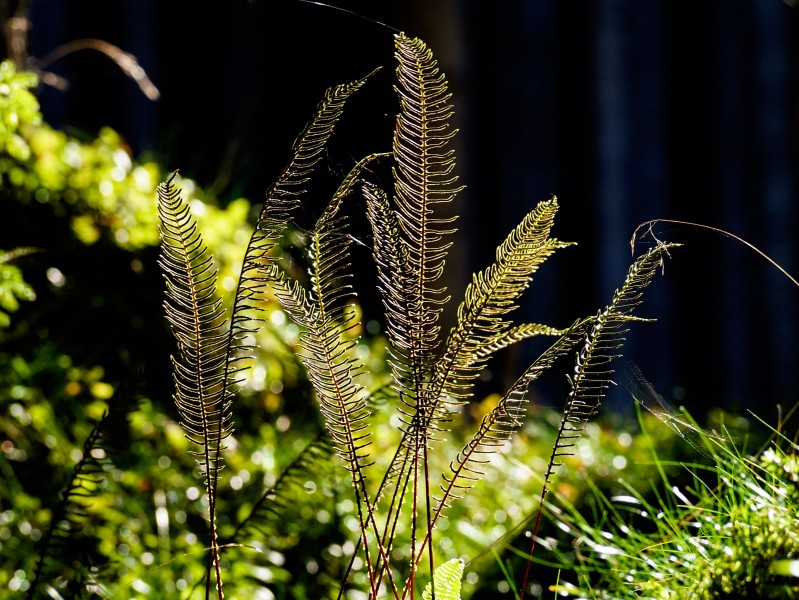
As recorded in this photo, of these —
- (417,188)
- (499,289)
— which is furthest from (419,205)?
(499,289)

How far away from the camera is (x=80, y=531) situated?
2.28 m

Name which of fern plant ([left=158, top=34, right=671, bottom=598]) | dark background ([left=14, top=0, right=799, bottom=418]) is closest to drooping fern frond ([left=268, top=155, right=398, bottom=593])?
fern plant ([left=158, top=34, right=671, bottom=598])

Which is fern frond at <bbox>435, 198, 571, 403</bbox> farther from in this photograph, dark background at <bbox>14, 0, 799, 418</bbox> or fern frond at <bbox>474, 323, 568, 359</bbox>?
dark background at <bbox>14, 0, 799, 418</bbox>

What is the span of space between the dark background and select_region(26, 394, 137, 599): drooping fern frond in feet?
11.3

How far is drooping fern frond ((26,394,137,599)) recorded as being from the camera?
5.10 feet

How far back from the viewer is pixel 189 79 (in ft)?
22.2

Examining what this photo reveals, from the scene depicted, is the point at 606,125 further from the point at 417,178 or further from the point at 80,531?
the point at 417,178

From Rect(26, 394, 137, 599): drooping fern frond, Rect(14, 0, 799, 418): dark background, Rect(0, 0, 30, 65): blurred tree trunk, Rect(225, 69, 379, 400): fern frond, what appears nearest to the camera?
Rect(225, 69, 379, 400): fern frond

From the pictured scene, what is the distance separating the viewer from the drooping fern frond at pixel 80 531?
1.56 metres

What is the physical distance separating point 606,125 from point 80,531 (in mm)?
5093

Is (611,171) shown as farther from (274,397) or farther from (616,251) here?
(274,397)

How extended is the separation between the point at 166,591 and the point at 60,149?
1535mm

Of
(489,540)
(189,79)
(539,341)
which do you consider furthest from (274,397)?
(189,79)

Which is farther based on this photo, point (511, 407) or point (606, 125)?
point (606, 125)
